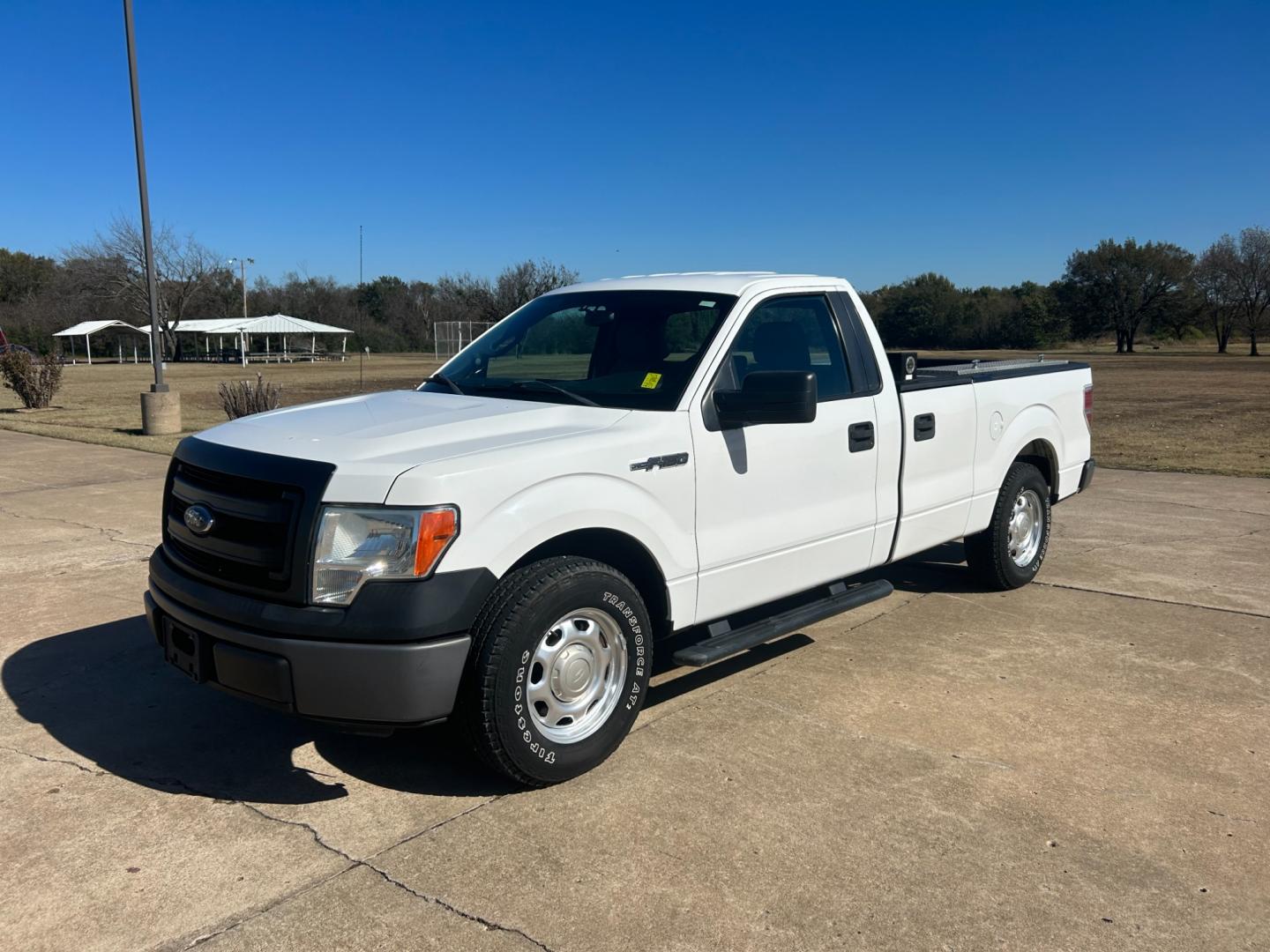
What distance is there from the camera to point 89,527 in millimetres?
8508

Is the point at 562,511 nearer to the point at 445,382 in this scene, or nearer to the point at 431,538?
the point at 431,538

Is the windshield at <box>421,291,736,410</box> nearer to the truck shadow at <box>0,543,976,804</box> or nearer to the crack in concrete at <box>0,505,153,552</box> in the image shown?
the truck shadow at <box>0,543,976,804</box>

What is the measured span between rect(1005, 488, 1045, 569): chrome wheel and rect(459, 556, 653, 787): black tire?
350cm

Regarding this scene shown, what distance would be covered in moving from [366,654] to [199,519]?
941 mm

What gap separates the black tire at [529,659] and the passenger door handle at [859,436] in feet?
5.12

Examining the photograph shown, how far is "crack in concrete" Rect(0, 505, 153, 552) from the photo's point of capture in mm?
7848

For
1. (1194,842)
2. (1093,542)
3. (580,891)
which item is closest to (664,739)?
(580,891)

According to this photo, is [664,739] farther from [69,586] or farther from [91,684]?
[69,586]

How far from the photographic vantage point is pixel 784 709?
4.46 meters

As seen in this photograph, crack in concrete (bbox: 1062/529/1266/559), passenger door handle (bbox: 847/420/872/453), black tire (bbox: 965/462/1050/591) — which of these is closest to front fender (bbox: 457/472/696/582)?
passenger door handle (bbox: 847/420/872/453)

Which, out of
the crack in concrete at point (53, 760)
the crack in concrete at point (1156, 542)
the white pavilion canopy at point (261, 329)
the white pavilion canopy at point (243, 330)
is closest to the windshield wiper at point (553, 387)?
the crack in concrete at point (53, 760)

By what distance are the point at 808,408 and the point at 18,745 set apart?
351 cm

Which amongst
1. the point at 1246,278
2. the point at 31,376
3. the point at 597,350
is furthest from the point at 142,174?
the point at 1246,278

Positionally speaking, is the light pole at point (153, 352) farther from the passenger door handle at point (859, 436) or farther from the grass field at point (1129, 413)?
the passenger door handle at point (859, 436)
